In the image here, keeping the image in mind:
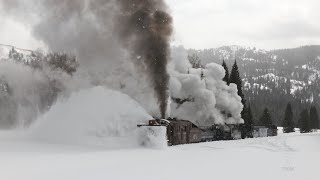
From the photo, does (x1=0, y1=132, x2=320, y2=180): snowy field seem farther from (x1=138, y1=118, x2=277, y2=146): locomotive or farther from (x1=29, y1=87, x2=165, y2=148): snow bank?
(x1=138, y1=118, x2=277, y2=146): locomotive

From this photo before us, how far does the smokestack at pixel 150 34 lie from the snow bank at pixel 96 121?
3.31m

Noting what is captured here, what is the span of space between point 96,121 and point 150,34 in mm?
9035

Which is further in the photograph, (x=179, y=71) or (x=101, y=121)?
(x=179, y=71)

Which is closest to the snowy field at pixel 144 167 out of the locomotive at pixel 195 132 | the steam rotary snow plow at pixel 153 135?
the steam rotary snow plow at pixel 153 135

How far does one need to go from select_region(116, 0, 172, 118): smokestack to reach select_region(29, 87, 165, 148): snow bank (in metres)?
3.31

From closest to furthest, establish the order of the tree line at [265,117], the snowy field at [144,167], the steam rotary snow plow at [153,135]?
1. the snowy field at [144,167]
2. the steam rotary snow plow at [153,135]
3. the tree line at [265,117]

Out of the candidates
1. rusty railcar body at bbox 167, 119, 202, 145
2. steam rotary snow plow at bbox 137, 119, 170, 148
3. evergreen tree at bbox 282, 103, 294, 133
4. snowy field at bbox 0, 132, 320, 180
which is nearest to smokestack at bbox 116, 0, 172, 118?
rusty railcar body at bbox 167, 119, 202, 145

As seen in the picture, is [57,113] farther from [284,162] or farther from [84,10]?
[284,162]

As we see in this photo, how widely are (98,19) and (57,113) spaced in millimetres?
9226

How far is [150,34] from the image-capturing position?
34.4 metres

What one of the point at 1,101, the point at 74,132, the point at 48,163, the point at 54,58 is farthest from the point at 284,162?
the point at 1,101

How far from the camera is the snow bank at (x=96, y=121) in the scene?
2959 centimetres

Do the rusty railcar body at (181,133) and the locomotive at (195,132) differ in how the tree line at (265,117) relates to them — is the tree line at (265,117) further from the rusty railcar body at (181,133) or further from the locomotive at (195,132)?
the rusty railcar body at (181,133)

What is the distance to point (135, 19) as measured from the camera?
3450 cm
